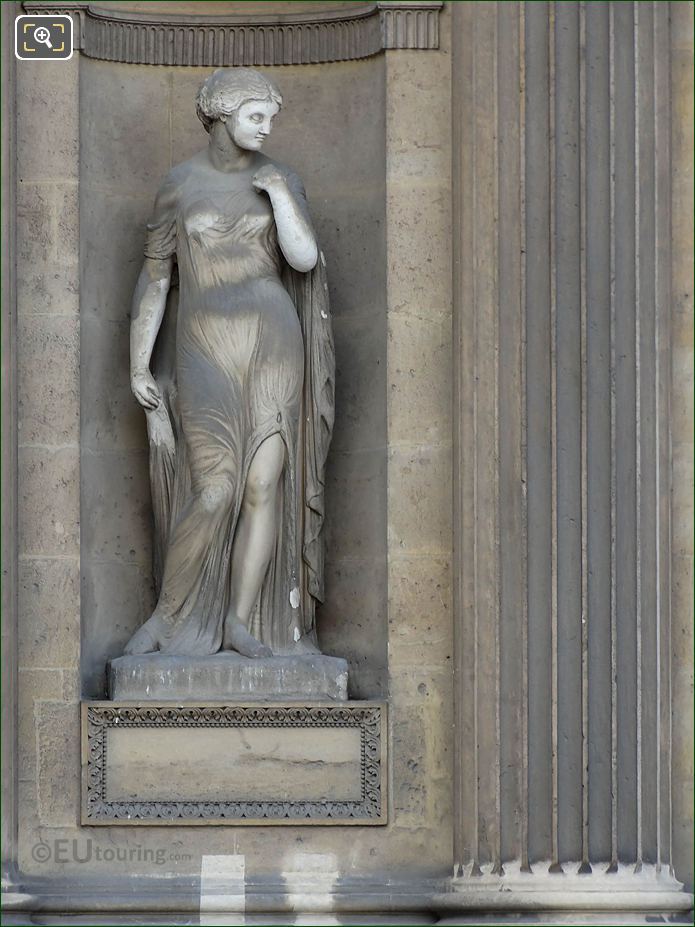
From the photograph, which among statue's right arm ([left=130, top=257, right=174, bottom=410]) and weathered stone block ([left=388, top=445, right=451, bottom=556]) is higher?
statue's right arm ([left=130, top=257, right=174, bottom=410])

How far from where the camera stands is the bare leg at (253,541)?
12461 mm

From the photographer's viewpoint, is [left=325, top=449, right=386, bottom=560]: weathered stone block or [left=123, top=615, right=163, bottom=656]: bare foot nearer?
[left=123, top=615, right=163, bottom=656]: bare foot

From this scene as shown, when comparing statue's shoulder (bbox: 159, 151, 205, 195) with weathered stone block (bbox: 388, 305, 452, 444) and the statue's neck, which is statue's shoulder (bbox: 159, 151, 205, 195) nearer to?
the statue's neck

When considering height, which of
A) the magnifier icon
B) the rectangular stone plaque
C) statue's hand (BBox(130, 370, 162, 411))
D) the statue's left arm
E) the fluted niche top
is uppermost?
the fluted niche top

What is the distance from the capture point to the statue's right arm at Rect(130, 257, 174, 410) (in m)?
12.7

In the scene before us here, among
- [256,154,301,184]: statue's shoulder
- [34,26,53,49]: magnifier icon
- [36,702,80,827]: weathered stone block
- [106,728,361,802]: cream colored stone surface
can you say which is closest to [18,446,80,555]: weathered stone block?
[36,702,80,827]: weathered stone block

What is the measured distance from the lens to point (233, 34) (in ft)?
43.4

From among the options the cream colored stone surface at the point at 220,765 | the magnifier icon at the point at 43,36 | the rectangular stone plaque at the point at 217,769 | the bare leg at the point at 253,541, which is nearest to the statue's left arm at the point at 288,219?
the bare leg at the point at 253,541

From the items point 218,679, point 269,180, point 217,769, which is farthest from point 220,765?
point 269,180

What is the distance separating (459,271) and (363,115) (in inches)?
43.2

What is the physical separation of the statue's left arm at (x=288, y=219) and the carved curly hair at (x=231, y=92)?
12.6 inches

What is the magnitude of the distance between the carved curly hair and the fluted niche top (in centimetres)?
56

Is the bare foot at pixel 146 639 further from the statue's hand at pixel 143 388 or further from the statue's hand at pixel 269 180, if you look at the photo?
the statue's hand at pixel 269 180

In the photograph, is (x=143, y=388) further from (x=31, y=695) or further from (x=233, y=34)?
(x=233, y=34)
